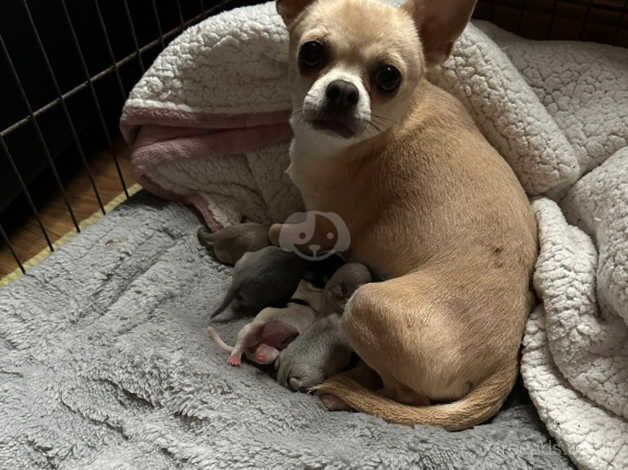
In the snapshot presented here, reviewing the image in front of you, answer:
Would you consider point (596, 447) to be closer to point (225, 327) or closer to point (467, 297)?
point (467, 297)

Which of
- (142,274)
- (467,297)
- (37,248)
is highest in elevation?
(467,297)

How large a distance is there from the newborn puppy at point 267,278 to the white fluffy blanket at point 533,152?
0.97 feet

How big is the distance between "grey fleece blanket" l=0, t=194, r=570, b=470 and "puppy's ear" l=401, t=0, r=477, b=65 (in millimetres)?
792

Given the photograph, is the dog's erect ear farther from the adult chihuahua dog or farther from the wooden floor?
the wooden floor

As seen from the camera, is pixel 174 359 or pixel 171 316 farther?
pixel 171 316

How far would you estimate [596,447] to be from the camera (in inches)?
48.3

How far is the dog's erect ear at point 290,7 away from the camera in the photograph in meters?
1.46

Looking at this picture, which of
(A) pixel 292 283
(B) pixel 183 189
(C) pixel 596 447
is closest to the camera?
(C) pixel 596 447

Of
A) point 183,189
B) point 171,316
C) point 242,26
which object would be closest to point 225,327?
point 171,316

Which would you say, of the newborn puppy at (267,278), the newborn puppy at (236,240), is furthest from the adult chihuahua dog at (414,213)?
the newborn puppy at (236,240)

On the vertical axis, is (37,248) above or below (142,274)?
below

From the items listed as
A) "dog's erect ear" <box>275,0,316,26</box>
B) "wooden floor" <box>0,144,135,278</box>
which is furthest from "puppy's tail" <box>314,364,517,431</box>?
"wooden floor" <box>0,144,135,278</box>

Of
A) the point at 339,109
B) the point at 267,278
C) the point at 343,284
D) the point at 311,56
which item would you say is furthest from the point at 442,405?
the point at 311,56

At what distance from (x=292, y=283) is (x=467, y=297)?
1.55 ft
